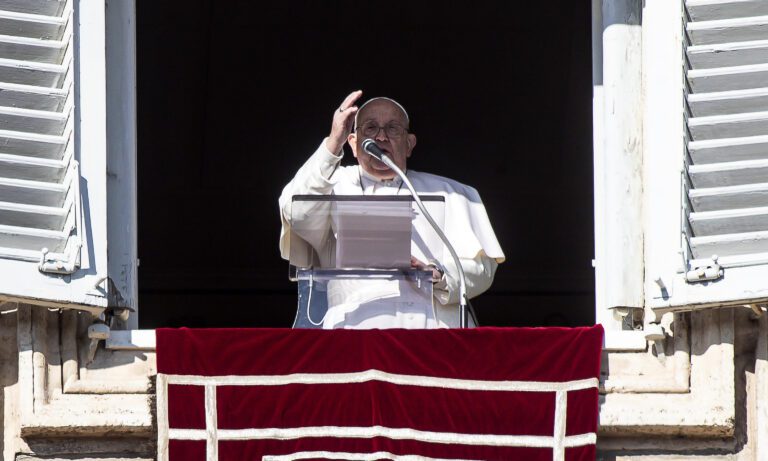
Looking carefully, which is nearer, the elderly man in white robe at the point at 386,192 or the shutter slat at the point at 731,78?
the shutter slat at the point at 731,78

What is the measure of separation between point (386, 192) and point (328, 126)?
4411mm

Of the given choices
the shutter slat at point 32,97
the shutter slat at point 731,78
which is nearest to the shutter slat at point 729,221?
the shutter slat at point 731,78

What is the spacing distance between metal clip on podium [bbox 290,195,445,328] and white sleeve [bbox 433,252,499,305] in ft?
0.19

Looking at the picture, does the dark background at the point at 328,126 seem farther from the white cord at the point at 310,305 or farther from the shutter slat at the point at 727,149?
the white cord at the point at 310,305

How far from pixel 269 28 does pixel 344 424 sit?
5.30 m

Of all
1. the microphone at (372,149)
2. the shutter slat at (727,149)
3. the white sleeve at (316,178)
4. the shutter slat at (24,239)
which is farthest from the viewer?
the white sleeve at (316,178)

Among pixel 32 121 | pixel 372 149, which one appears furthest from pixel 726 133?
pixel 32 121

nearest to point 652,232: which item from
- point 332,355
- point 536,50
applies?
point 332,355

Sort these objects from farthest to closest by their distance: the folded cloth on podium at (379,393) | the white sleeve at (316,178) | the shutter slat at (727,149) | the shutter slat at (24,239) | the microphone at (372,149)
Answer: the white sleeve at (316,178) < the microphone at (372,149) < the shutter slat at (727,149) < the shutter slat at (24,239) < the folded cloth on podium at (379,393)

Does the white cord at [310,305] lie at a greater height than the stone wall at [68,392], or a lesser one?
greater

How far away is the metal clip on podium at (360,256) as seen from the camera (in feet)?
19.8

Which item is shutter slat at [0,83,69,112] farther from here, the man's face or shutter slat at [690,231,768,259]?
shutter slat at [690,231,768,259]

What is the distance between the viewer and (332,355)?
6.00 m

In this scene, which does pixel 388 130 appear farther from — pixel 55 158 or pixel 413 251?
pixel 55 158
